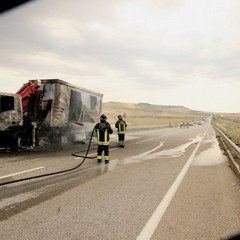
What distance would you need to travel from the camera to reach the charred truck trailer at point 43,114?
49.6 ft

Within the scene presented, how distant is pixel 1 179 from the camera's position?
8164mm

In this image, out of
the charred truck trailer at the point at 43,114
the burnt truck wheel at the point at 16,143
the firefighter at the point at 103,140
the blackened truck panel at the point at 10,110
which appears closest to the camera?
the firefighter at the point at 103,140

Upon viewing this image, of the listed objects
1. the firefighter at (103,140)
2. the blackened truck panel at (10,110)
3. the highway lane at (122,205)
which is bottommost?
the highway lane at (122,205)

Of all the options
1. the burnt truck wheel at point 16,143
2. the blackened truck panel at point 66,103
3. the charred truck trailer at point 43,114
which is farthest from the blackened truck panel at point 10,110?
the blackened truck panel at point 66,103

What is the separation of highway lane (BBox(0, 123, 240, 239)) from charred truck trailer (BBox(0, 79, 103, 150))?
18.9ft

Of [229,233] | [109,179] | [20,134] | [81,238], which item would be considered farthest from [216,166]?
[20,134]

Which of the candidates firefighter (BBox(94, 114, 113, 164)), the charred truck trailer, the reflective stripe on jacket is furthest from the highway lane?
the charred truck trailer

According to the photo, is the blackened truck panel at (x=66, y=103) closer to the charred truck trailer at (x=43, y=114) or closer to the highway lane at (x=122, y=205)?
the charred truck trailer at (x=43, y=114)

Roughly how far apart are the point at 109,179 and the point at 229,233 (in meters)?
4.36

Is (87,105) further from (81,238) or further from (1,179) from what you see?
(81,238)

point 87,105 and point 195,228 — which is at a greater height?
point 87,105

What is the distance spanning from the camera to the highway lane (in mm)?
4484

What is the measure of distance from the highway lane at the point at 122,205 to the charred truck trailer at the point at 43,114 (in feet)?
18.9

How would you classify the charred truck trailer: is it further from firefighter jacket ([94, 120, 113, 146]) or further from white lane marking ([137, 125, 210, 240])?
white lane marking ([137, 125, 210, 240])
